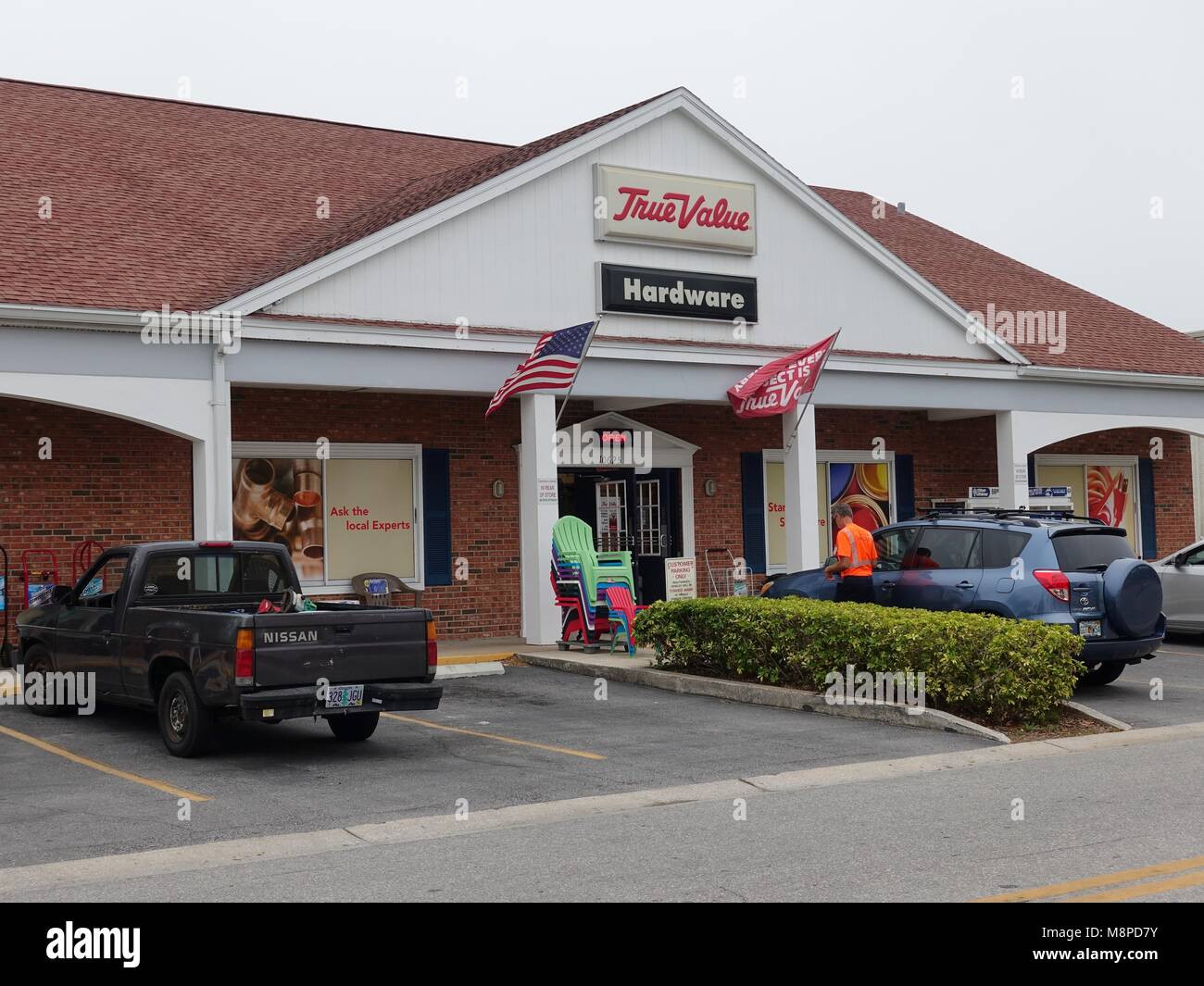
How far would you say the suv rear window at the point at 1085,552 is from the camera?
535 inches

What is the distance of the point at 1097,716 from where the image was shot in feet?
39.5

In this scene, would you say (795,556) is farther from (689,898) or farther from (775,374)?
(689,898)

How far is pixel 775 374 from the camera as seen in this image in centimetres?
1866

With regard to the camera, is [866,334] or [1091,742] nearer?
[1091,742]

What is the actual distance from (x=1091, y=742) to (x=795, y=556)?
327 inches

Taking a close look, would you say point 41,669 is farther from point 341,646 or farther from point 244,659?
point 341,646

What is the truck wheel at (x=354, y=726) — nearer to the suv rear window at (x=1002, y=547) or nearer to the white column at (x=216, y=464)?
the white column at (x=216, y=464)

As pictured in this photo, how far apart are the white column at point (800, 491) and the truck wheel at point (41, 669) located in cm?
999

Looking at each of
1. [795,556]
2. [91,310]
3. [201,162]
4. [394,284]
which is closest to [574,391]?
[394,284]

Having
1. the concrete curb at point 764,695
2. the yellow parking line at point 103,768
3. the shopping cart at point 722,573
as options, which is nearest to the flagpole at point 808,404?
the shopping cart at point 722,573

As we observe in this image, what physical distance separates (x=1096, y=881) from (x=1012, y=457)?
51.4ft

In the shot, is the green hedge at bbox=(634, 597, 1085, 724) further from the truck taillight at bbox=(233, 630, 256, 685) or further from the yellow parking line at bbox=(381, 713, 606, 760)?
the truck taillight at bbox=(233, 630, 256, 685)

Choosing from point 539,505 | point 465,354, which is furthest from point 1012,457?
point 465,354

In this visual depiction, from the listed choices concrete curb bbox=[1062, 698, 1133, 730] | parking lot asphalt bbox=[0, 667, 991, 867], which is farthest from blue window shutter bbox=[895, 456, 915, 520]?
concrete curb bbox=[1062, 698, 1133, 730]
